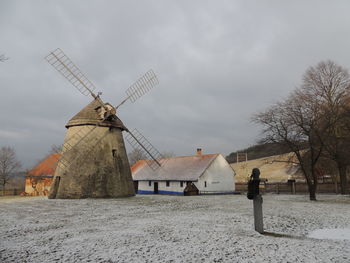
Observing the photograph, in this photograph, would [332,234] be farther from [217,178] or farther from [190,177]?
[217,178]

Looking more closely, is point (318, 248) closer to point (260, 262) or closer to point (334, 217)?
point (260, 262)

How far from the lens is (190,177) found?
32.2m

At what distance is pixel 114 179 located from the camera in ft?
75.4

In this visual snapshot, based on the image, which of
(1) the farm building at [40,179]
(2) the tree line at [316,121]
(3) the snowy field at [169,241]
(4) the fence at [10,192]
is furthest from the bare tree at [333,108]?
(4) the fence at [10,192]

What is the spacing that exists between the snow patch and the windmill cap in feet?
63.9

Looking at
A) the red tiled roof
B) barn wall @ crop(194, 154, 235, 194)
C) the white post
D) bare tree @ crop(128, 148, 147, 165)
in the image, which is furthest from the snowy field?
bare tree @ crop(128, 148, 147, 165)

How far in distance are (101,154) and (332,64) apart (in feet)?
80.1

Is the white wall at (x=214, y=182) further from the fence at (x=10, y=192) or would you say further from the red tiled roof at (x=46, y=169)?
the fence at (x=10, y=192)

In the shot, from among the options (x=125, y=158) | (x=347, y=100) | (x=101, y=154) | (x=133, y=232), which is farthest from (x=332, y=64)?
(x=133, y=232)

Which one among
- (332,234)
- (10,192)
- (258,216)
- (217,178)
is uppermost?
(217,178)

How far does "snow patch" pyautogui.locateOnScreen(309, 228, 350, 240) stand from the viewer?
805cm

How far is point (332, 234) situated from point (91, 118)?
20.7m

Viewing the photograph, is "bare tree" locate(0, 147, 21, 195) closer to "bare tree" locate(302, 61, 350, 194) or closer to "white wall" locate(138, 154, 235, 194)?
"white wall" locate(138, 154, 235, 194)

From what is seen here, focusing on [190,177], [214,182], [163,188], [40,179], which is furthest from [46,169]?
[214,182]
